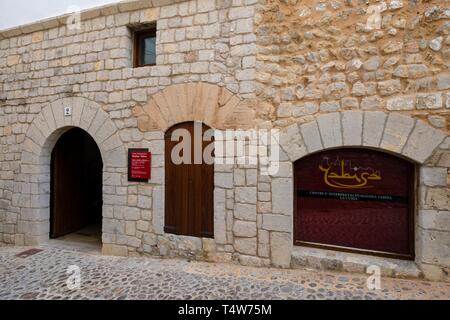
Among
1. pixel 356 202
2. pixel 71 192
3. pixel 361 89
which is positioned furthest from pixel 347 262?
pixel 71 192

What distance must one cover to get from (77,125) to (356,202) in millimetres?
4477

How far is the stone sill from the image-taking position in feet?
8.97

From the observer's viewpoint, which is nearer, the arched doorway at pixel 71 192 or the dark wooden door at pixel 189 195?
the dark wooden door at pixel 189 195

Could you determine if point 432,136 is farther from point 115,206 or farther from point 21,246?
point 21,246

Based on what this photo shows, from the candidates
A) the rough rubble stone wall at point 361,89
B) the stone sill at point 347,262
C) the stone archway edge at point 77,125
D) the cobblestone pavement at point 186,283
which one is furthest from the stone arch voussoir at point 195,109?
the cobblestone pavement at point 186,283

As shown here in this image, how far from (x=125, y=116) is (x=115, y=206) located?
1.46m

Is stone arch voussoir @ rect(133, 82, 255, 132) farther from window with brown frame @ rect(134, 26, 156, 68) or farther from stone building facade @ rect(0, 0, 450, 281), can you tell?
window with brown frame @ rect(134, 26, 156, 68)

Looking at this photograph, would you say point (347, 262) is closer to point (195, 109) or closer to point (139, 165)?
point (195, 109)

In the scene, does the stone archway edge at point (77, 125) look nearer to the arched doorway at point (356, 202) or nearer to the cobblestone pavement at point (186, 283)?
the cobblestone pavement at point (186, 283)

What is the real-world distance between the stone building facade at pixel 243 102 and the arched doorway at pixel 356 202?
→ 15 centimetres

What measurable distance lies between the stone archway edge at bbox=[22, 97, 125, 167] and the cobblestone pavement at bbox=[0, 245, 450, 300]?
164 cm

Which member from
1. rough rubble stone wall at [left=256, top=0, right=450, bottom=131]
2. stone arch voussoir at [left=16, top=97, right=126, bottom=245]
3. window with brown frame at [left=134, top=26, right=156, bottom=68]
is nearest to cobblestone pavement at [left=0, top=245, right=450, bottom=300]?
stone arch voussoir at [left=16, top=97, right=126, bottom=245]

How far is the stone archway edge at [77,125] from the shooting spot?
3.83 m

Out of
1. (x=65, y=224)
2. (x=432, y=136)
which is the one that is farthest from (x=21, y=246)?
(x=432, y=136)
